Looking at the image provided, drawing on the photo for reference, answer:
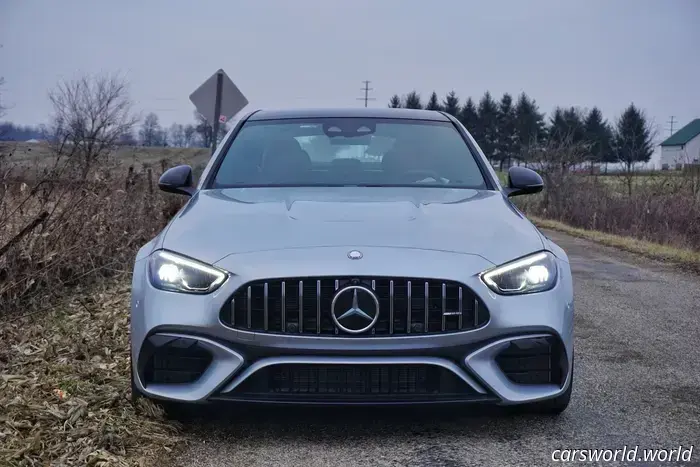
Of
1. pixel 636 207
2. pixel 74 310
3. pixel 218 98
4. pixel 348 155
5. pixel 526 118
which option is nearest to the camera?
pixel 348 155

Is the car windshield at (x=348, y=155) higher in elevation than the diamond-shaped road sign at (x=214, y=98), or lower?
lower

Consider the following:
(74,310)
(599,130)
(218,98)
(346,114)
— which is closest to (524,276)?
(346,114)

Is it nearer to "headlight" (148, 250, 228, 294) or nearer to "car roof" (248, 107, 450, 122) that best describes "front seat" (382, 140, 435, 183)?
"car roof" (248, 107, 450, 122)

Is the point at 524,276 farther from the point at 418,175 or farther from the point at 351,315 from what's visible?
the point at 418,175

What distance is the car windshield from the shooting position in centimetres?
452

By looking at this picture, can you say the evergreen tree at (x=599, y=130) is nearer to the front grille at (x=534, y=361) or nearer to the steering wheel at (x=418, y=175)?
the steering wheel at (x=418, y=175)

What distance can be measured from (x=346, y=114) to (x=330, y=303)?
7.83ft

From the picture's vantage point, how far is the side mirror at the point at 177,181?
4.51m

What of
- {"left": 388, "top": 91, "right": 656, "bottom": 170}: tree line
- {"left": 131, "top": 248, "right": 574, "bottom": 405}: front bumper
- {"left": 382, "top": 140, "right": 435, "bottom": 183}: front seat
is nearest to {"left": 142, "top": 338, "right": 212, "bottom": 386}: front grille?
{"left": 131, "top": 248, "right": 574, "bottom": 405}: front bumper

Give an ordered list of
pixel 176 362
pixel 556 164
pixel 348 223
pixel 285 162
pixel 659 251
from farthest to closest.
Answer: pixel 556 164, pixel 659 251, pixel 285 162, pixel 348 223, pixel 176 362

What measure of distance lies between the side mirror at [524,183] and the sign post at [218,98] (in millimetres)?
7897

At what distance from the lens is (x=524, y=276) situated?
10.6 ft

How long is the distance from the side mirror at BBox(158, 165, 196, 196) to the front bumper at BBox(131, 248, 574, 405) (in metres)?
1.42

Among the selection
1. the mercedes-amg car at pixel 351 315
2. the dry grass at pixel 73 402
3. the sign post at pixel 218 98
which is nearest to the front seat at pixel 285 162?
the mercedes-amg car at pixel 351 315
